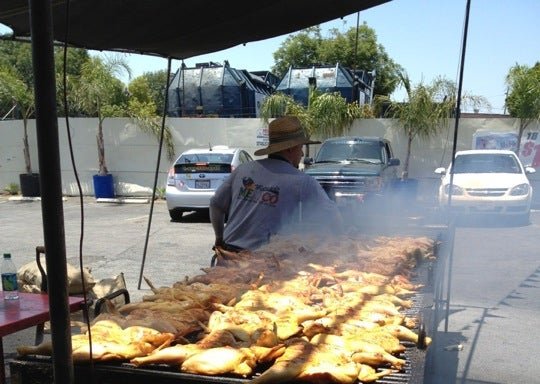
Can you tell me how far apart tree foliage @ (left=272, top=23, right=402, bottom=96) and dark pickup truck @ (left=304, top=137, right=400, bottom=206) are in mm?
28330

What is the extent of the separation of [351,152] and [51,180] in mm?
11216

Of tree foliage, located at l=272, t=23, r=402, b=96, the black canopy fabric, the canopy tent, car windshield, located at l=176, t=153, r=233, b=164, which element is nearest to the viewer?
the canopy tent

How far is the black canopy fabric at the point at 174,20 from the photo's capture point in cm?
406

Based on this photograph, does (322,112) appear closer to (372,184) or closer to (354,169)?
(354,169)

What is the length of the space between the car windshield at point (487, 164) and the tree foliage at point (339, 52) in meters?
27.3

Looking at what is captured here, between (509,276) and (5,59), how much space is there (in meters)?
37.3

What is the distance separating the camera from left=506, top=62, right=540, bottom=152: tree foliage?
14.8 metres

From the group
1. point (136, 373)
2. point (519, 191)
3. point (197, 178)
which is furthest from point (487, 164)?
point (136, 373)

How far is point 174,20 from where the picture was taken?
462 cm

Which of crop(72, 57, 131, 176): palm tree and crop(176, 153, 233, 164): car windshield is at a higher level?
crop(72, 57, 131, 176): palm tree

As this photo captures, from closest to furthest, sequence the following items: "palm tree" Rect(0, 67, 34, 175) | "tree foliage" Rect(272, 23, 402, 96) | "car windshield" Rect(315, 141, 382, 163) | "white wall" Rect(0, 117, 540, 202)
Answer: "car windshield" Rect(315, 141, 382, 163)
"white wall" Rect(0, 117, 540, 202)
"palm tree" Rect(0, 67, 34, 175)
"tree foliage" Rect(272, 23, 402, 96)

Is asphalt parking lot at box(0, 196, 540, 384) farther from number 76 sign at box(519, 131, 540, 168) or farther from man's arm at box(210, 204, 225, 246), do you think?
number 76 sign at box(519, 131, 540, 168)

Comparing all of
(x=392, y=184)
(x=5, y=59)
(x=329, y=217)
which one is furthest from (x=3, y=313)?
(x=5, y=59)

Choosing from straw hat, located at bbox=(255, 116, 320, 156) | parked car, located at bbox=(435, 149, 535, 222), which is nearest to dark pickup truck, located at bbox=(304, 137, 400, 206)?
parked car, located at bbox=(435, 149, 535, 222)
